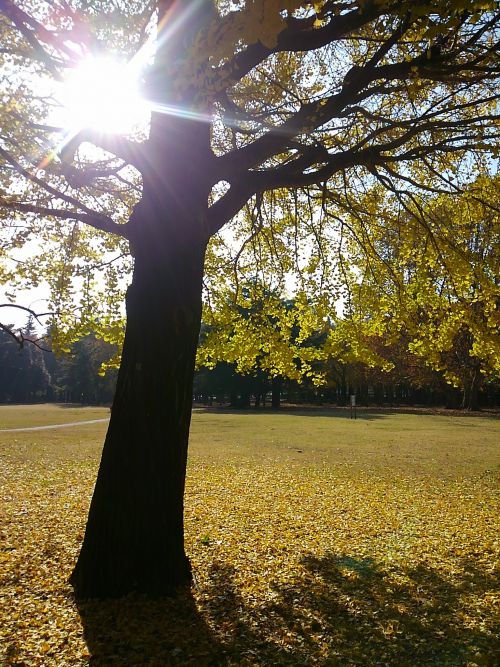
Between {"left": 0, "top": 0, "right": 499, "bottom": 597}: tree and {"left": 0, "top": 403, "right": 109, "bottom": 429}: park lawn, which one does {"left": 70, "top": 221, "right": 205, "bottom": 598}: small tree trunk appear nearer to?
{"left": 0, "top": 0, "right": 499, "bottom": 597}: tree

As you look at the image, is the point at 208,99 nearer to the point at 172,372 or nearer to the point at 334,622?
the point at 172,372

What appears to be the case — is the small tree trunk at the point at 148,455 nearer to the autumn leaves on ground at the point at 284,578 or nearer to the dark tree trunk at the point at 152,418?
the dark tree trunk at the point at 152,418

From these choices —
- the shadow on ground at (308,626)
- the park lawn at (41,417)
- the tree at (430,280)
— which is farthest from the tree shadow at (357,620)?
the park lawn at (41,417)

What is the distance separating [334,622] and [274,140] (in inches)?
193

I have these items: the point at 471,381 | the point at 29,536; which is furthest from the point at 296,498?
the point at 471,381

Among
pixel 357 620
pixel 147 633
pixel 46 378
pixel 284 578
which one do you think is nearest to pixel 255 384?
pixel 46 378

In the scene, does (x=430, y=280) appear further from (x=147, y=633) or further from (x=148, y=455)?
(x=147, y=633)

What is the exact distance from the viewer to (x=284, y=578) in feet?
17.8

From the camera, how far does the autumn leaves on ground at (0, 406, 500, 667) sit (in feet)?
12.9

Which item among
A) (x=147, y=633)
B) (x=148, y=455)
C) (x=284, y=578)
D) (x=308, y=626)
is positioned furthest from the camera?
(x=284, y=578)

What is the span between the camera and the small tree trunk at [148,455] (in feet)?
15.8

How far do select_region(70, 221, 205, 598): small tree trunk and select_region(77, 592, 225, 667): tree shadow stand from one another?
176 millimetres

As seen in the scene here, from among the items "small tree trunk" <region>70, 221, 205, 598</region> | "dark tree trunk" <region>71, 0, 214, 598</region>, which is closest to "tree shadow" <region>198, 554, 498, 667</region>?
"small tree trunk" <region>70, 221, 205, 598</region>

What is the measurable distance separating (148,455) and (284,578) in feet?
6.79
